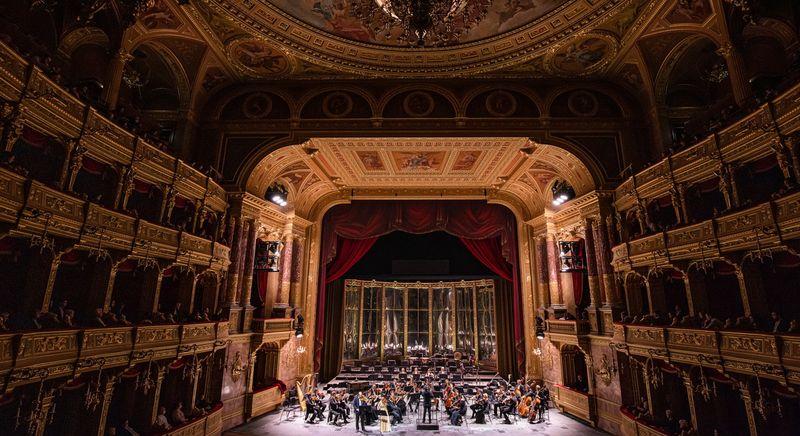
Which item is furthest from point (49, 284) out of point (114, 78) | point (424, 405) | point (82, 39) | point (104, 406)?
point (424, 405)

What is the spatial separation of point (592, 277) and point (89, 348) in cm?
1308

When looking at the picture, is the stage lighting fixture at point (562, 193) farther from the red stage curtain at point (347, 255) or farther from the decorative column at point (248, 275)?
the decorative column at point (248, 275)

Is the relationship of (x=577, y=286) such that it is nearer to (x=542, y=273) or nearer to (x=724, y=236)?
(x=542, y=273)

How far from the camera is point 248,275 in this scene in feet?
40.8

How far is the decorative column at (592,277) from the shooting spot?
1181 centimetres

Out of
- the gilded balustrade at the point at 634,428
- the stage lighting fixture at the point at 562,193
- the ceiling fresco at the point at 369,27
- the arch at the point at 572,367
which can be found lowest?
the gilded balustrade at the point at 634,428

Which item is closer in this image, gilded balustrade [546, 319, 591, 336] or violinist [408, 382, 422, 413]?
gilded balustrade [546, 319, 591, 336]

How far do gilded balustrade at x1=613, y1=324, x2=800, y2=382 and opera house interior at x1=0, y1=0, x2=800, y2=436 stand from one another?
0.04m

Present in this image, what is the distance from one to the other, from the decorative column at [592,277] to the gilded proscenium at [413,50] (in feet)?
18.8

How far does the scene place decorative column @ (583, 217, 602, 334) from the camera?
1181cm

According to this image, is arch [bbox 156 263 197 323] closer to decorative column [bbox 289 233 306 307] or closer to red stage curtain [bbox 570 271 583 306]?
decorative column [bbox 289 233 306 307]

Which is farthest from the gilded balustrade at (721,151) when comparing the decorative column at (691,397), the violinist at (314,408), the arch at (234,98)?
the violinist at (314,408)

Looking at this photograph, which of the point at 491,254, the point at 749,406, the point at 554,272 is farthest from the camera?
the point at 491,254

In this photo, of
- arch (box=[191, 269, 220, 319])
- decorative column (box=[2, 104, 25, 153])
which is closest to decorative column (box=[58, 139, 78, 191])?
decorative column (box=[2, 104, 25, 153])
